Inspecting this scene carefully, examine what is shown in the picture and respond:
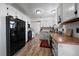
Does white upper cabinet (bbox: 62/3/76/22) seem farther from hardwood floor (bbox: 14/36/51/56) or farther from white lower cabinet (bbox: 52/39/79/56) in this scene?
hardwood floor (bbox: 14/36/51/56)

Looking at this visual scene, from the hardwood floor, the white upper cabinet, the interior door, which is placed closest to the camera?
the white upper cabinet

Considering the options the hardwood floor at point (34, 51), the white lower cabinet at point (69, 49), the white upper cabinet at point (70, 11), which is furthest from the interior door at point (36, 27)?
the white lower cabinet at point (69, 49)

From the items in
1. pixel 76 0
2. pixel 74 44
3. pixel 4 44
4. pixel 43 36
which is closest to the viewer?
pixel 76 0

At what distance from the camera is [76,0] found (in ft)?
2.75

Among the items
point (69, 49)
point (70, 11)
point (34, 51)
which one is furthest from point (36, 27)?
point (69, 49)

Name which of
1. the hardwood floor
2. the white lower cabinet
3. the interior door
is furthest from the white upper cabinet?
the interior door

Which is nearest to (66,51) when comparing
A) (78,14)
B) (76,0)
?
(78,14)

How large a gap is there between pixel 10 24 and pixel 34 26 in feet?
21.2

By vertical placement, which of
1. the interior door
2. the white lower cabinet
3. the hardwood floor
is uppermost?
the interior door

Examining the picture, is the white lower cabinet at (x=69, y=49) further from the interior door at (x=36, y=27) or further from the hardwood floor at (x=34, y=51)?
the interior door at (x=36, y=27)

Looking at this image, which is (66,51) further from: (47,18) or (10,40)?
(47,18)

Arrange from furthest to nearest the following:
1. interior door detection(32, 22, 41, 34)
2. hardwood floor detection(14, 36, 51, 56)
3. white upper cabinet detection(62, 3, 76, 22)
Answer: interior door detection(32, 22, 41, 34)
hardwood floor detection(14, 36, 51, 56)
white upper cabinet detection(62, 3, 76, 22)

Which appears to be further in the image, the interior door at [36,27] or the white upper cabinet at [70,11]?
the interior door at [36,27]

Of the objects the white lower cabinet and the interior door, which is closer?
the white lower cabinet
